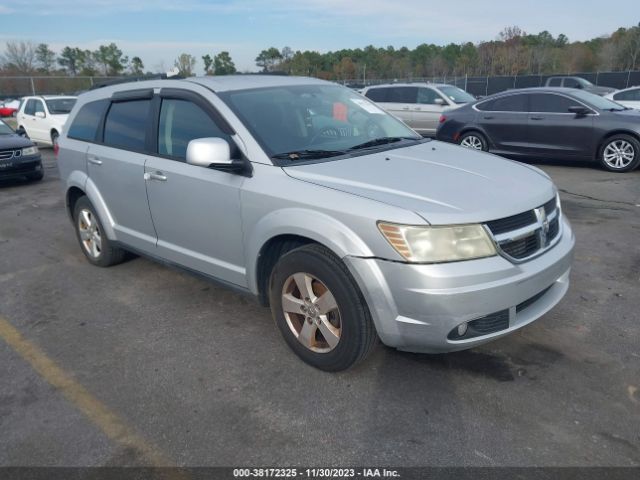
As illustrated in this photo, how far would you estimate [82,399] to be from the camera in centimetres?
311

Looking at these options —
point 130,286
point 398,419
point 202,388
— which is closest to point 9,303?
point 130,286

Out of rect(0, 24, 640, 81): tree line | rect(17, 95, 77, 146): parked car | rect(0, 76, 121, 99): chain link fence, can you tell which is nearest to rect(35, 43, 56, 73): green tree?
rect(0, 24, 640, 81): tree line

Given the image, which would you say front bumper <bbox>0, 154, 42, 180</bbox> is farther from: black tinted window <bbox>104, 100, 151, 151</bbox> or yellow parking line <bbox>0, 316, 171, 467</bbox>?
yellow parking line <bbox>0, 316, 171, 467</bbox>

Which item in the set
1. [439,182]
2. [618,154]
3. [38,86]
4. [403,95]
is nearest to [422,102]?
[403,95]

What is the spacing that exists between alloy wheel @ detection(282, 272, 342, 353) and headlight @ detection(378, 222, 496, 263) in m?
0.55

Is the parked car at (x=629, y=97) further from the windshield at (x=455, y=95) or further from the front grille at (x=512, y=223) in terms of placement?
the front grille at (x=512, y=223)

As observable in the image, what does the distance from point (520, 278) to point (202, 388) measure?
1981 mm

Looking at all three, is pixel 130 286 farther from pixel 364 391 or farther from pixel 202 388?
pixel 364 391

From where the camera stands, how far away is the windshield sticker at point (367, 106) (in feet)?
14.4

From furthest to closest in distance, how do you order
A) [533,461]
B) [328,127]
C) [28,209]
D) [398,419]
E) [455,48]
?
[455,48]
[28,209]
[328,127]
[398,419]
[533,461]

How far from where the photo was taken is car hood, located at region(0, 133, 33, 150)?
9914mm

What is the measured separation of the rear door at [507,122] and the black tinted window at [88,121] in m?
8.06

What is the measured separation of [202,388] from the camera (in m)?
3.19

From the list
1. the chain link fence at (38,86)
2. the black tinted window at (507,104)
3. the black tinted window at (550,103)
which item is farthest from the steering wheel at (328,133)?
the chain link fence at (38,86)
